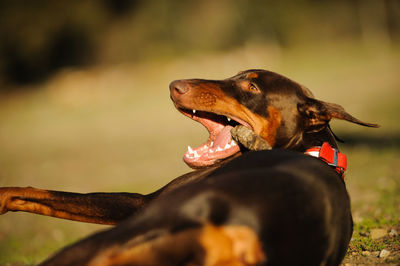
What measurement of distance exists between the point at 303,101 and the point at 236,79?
0.55m

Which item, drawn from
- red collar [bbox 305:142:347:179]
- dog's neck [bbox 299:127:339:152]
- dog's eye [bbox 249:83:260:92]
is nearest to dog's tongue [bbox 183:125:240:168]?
dog's eye [bbox 249:83:260:92]

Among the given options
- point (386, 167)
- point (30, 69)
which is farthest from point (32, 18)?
point (386, 167)

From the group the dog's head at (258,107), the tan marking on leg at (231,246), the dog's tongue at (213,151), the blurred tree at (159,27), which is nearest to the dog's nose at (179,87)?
the dog's head at (258,107)

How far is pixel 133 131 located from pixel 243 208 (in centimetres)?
1358

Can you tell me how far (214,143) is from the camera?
3924mm

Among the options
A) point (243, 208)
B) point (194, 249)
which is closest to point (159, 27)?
point (243, 208)

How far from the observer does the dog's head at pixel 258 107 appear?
145 inches

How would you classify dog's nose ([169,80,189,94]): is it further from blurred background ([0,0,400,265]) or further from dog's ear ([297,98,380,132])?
blurred background ([0,0,400,265])

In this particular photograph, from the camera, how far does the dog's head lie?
145 inches

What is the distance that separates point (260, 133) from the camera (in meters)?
3.68

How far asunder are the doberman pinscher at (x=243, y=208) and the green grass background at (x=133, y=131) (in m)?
1.72

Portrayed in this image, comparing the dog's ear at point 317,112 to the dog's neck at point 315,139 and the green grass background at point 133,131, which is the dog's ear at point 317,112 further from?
the green grass background at point 133,131

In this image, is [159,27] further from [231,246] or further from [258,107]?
[231,246]

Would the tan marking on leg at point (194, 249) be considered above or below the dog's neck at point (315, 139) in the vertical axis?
above
